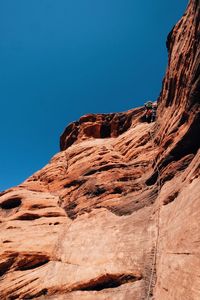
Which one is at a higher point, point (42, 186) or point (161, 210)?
point (42, 186)

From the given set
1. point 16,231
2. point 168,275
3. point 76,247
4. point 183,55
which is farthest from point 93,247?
point 183,55

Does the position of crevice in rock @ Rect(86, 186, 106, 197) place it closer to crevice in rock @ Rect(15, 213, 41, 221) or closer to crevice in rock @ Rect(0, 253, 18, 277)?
crevice in rock @ Rect(15, 213, 41, 221)

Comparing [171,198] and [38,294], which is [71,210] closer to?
[38,294]

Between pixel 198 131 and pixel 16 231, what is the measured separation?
11657mm

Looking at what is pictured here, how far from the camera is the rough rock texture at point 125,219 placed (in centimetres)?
916

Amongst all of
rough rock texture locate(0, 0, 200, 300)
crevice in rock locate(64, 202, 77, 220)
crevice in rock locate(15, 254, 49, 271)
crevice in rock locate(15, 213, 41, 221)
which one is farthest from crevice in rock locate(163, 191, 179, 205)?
crevice in rock locate(15, 213, 41, 221)

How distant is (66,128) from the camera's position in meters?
39.1

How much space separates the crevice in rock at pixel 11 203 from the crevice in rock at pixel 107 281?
1103cm

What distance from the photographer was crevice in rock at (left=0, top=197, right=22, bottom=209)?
2099 centimetres

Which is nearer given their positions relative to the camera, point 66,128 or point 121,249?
point 121,249

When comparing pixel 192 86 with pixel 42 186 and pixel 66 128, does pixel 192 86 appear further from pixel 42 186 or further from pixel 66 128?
pixel 66 128

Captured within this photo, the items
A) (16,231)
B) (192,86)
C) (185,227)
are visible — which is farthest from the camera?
(16,231)

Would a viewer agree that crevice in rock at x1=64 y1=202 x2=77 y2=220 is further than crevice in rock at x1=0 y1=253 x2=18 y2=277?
Yes

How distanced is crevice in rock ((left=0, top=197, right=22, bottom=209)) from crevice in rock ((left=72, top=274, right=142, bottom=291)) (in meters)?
11.0
